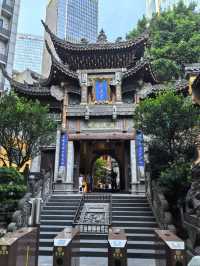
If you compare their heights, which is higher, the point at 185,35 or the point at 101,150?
the point at 185,35

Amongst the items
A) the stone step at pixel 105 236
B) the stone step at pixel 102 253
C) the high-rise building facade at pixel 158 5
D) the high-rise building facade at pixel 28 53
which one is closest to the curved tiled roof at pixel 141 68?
the stone step at pixel 105 236

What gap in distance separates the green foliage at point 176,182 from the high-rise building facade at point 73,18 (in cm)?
7280

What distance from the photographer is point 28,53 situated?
314ft

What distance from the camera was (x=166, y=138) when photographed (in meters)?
11.1

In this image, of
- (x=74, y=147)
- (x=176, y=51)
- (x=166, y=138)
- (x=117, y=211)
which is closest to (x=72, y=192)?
(x=74, y=147)

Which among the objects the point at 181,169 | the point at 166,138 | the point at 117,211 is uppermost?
the point at 166,138

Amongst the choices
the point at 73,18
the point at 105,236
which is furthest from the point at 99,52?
the point at 73,18

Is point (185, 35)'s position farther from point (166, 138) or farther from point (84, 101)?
point (166, 138)

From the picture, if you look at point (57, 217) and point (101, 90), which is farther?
point (101, 90)

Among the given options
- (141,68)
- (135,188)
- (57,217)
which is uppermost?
(141,68)

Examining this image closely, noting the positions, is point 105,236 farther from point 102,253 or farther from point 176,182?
point 176,182

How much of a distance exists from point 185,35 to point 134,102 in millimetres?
12827

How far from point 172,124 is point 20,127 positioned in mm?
7317

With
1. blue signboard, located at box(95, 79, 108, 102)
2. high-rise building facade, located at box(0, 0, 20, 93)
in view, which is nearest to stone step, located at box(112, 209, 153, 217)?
blue signboard, located at box(95, 79, 108, 102)
